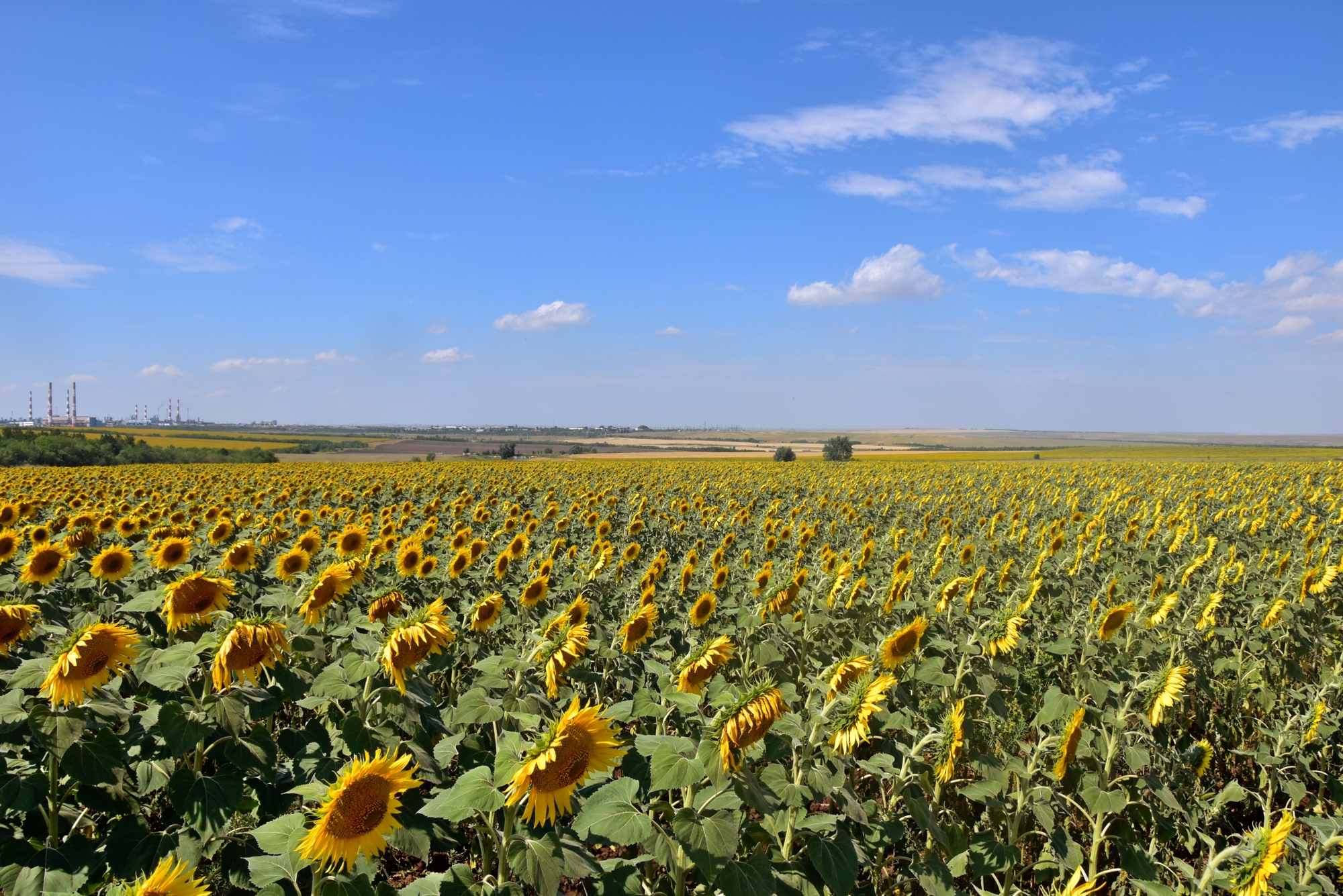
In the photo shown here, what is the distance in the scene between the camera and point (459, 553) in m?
5.79

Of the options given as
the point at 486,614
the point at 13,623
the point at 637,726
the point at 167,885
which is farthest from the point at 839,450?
the point at 167,885

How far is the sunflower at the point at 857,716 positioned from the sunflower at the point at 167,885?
72.2 inches

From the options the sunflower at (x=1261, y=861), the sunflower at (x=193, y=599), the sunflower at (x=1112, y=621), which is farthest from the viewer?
the sunflower at (x=1112, y=621)

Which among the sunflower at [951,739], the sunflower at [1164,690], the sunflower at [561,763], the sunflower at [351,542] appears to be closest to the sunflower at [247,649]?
the sunflower at [561,763]

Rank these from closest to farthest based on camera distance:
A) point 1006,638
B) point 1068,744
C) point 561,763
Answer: point 561,763 < point 1068,744 < point 1006,638

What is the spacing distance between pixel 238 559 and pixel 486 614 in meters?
2.32

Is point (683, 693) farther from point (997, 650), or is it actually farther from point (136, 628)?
point (136, 628)

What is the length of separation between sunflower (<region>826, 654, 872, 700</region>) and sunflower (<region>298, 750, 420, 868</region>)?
1.53 m

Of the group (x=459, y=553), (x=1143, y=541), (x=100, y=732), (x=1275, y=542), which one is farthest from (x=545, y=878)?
(x=1275, y=542)

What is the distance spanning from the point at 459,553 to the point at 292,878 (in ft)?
12.6

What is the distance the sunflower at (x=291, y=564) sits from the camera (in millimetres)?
5215

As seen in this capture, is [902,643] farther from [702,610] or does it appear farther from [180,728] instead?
[180,728]

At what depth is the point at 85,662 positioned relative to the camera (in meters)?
2.49

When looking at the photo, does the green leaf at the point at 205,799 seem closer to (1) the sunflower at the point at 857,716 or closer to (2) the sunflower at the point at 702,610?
(1) the sunflower at the point at 857,716
